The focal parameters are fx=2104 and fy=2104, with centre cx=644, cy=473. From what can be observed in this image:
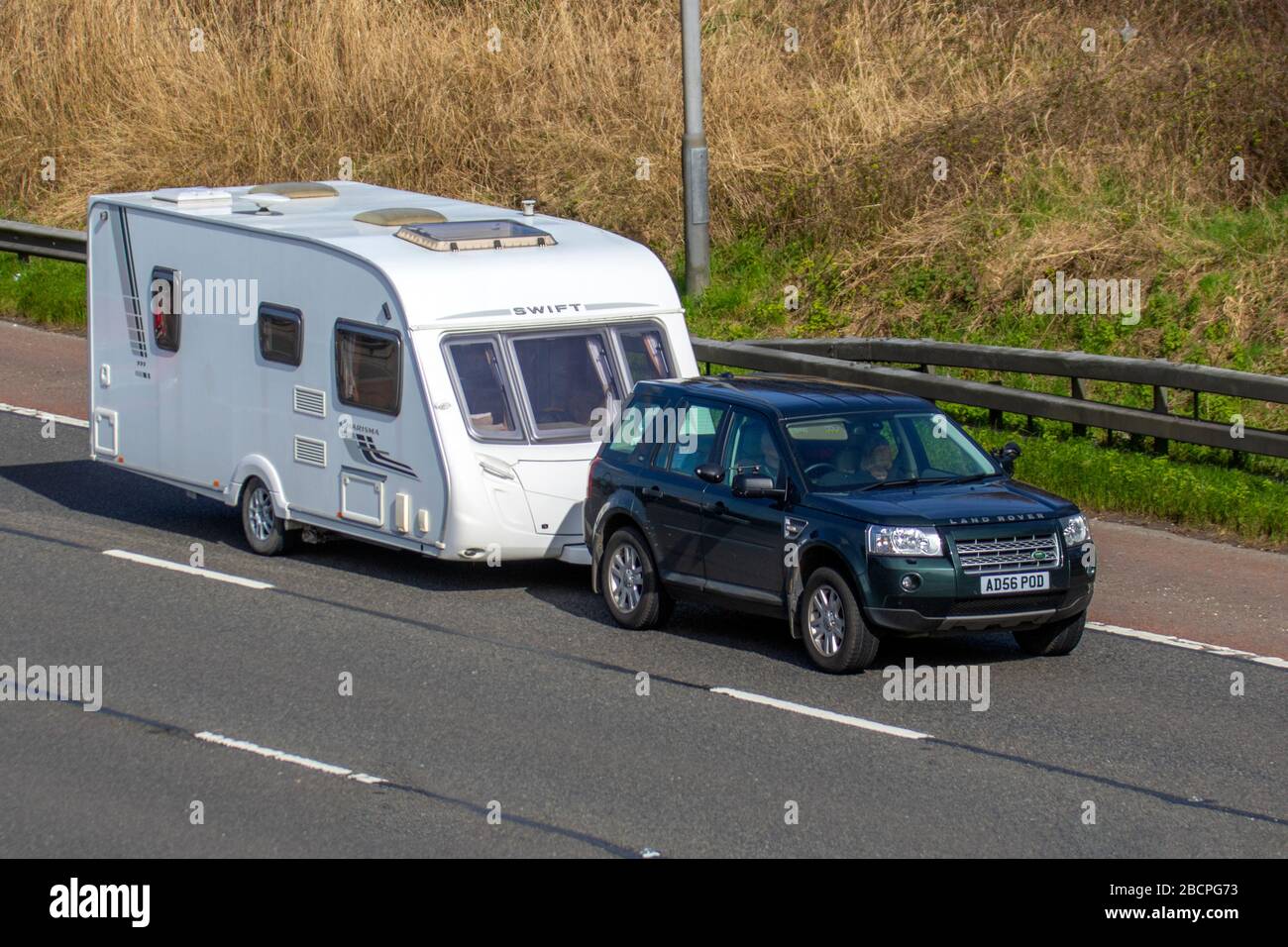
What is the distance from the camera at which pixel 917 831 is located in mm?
9781

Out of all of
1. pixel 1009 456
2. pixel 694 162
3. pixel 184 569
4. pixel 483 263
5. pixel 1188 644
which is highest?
pixel 694 162

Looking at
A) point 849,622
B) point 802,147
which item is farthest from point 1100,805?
point 802,147

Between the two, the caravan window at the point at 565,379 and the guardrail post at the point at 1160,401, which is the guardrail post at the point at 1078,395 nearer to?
the guardrail post at the point at 1160,401

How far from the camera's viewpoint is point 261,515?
16.8 m

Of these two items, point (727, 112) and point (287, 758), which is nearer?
point (287, 758)

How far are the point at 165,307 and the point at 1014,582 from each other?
837 cm

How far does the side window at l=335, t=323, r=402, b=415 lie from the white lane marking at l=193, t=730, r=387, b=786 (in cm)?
421

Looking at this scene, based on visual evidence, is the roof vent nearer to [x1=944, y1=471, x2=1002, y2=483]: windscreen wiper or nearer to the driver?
the driver

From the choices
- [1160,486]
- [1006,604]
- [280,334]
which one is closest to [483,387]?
[280,334]

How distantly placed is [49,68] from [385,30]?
6155 millimetres

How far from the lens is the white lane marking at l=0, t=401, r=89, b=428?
2188 centimetres

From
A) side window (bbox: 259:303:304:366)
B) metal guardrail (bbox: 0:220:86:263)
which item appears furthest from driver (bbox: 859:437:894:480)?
metal guardrail (bbox: 0:220:86:263)

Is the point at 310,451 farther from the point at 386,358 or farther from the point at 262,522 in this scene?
the point at 386,358

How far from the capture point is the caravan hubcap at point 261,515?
659 inches
